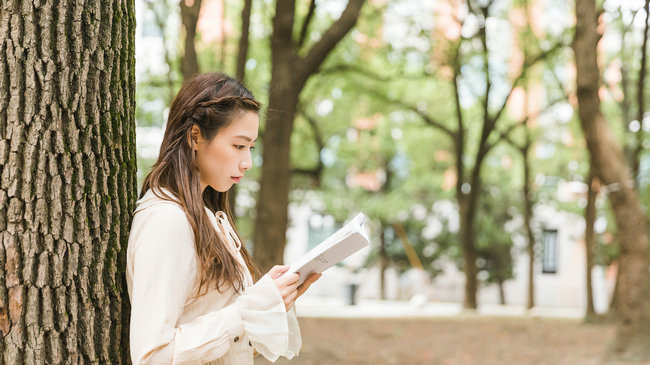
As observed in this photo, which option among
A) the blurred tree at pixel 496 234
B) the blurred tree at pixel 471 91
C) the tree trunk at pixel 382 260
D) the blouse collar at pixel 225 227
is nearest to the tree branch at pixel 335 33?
the blouse collar at pixel 225 227

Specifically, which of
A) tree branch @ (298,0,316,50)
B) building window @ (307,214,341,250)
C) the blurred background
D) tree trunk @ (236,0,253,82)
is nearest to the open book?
the blurred background

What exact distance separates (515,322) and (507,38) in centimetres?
902

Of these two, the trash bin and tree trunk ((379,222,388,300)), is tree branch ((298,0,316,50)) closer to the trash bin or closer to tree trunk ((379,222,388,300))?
the trash bin

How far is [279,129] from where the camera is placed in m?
11.0

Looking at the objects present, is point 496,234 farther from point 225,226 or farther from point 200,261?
point 200,261

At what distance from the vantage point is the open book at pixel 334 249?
2369 mm

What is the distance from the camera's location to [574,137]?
74.8 feet

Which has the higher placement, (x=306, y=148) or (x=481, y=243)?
(x=306, y=148)

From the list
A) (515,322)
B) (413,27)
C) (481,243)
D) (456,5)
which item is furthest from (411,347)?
(481,243)

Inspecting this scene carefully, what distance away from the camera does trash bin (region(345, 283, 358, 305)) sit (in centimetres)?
2739

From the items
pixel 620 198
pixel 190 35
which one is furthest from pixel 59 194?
pixel 190 35

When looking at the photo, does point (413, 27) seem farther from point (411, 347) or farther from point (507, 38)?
point (411, 347)

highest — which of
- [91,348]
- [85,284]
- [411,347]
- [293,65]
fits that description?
[293,65]

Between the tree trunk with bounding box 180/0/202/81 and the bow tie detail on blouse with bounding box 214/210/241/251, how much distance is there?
875cm
